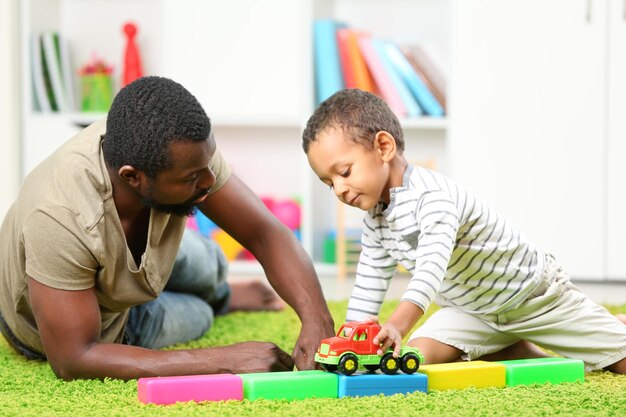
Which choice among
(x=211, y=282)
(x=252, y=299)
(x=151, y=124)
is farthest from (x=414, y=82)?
(x=151, y=124)

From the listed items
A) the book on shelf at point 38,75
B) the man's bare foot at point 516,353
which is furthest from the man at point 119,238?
the book on shelf at point 38,75

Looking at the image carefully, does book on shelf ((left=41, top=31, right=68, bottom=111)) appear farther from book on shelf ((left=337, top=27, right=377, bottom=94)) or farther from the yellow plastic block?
the yellow plastic block

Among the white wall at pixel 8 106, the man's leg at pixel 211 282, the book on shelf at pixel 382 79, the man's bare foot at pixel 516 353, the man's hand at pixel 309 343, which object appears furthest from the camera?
the white wall at pixel 8 106

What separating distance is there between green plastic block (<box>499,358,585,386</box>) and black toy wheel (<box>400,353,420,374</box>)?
6.6 inches

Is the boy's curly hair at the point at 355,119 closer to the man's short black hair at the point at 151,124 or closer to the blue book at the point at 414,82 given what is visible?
the man's short black hair at the point at 151,124

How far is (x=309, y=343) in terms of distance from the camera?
153cm

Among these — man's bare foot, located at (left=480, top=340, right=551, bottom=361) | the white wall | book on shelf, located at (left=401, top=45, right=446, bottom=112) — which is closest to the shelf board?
book on shelf, located at (left=401, top=45, right=446, bottom=112)

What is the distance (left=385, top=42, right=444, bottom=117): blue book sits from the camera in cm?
334

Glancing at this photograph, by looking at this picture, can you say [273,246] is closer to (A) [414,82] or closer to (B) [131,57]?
(A) [414,82]

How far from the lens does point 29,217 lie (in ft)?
4.81

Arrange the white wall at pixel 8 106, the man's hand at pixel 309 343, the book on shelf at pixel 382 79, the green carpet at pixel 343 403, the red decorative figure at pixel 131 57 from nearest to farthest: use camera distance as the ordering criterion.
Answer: the green carpet at pixel 343 403, the man's hand at pixel 309 343, the book on shelf at pixel 382 79, the white wall at pixel 8 106, the red decorative figure at pixel 131 57

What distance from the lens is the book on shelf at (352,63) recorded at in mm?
3361

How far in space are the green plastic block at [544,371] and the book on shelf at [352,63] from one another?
1.97 meters

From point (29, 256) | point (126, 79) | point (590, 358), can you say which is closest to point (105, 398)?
point (29, 256)
